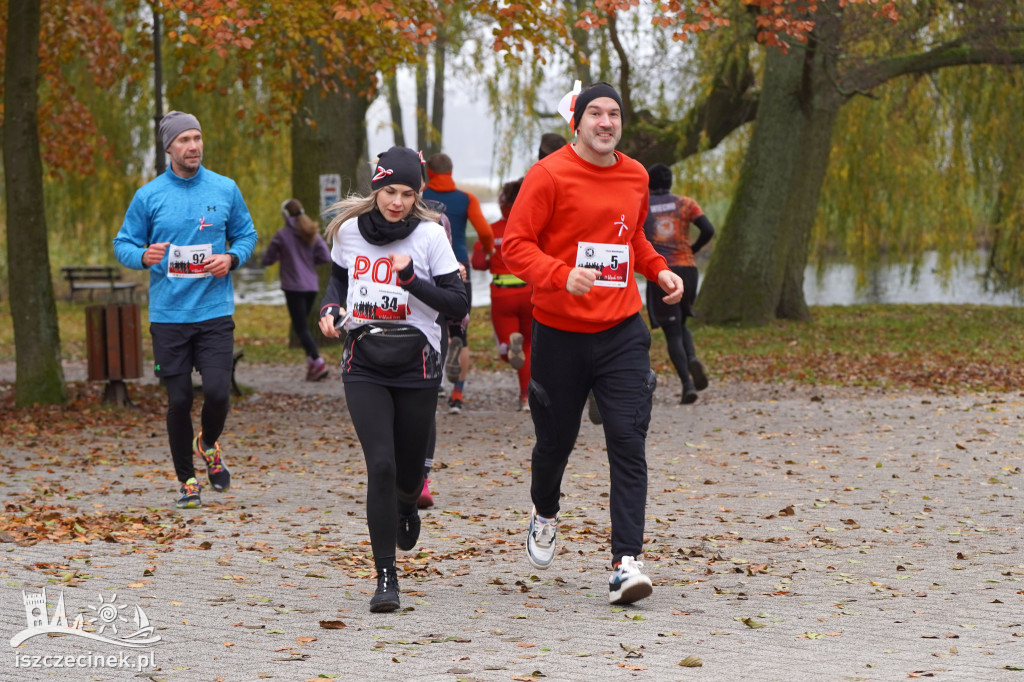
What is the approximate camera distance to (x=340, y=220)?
578cm

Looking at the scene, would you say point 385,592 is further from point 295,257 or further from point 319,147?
point 319,147

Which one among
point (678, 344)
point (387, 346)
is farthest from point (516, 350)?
point (387, 346)

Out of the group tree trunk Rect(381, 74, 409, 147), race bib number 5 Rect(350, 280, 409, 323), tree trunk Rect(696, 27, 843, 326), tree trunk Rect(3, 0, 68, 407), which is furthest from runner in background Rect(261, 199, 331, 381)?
tree trunk Rect(381, 74, 409, 147)

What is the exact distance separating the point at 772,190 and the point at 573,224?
53.7 feet

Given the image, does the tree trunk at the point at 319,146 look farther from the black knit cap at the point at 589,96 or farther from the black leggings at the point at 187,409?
the black knit cap at the point at 589,96

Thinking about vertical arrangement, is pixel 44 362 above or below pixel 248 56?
below

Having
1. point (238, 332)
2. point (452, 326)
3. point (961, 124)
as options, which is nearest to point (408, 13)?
point (452, 326)

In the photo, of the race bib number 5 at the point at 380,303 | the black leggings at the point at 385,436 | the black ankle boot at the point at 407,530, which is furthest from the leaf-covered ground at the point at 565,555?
the race bib number 5 at the point at 380,303

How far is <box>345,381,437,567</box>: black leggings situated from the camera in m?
5.55

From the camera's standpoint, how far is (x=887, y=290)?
35094 millimetres

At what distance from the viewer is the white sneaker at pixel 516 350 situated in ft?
35.6

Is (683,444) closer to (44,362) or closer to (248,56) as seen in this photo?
(44,362)

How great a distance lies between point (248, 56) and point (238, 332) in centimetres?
991

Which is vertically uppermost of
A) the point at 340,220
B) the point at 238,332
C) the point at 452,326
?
the point at 340,220
